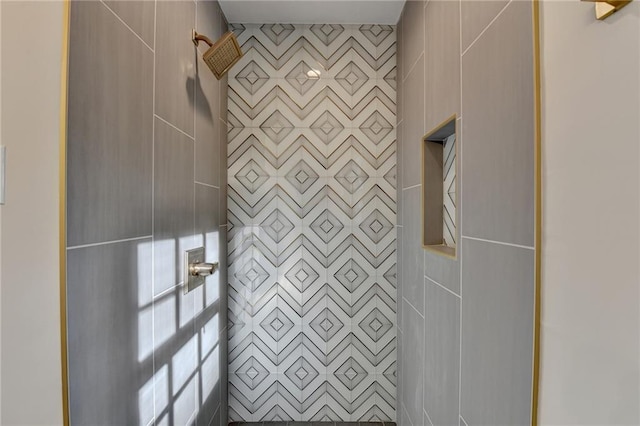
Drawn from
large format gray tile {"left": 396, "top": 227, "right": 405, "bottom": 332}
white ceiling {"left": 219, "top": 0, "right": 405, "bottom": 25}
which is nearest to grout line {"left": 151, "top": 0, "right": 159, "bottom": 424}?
white ceiling {"left": 219, "top": 0, "right": 405, "bottom": 25}

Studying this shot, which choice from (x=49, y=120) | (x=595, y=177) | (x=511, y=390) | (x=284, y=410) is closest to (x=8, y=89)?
(x=49, y=120)

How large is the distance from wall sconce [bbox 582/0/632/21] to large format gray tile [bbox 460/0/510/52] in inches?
12.8

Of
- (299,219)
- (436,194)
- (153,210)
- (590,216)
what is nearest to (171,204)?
(153,210)

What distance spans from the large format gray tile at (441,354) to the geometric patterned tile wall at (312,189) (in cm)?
64

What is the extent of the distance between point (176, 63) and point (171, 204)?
0.51 metres

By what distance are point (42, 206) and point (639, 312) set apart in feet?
3.16

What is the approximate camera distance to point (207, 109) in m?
1.73

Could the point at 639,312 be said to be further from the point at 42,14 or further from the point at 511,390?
the point at 42,14

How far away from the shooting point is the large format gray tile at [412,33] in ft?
5.34

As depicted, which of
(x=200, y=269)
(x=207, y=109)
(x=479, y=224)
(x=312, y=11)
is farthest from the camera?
(x=312, y=11)

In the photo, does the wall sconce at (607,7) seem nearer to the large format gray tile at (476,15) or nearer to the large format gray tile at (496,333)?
the large format gray tile at (476,15)

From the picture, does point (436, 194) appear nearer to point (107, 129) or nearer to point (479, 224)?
point (479, 224)

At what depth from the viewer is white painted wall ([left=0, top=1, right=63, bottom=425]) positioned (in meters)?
0.60

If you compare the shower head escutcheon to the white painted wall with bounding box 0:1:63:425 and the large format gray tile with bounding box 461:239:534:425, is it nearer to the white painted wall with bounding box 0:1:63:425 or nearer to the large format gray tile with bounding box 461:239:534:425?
the white painted wall with bounding box 0:1:63:425
